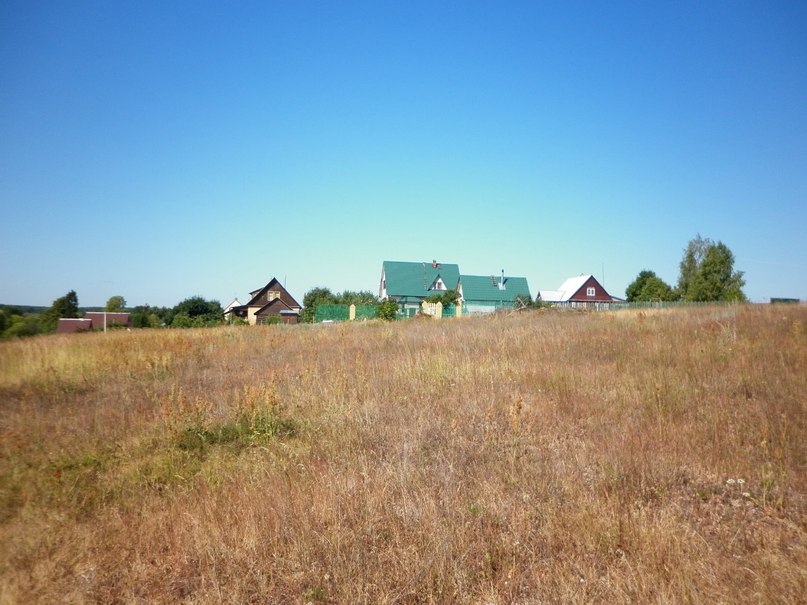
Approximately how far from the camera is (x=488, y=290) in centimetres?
5716

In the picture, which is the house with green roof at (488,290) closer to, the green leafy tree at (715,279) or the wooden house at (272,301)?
the green leafy tree at (715,279)

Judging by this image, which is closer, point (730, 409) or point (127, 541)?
point (127, 541)

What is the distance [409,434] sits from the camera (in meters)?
4.52

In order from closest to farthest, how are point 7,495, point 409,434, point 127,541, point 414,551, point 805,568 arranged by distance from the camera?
point 805,568 → point 414,551 → point 127,541 → point 7,495 → point 409,434

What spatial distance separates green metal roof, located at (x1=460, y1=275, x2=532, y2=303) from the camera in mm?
56166

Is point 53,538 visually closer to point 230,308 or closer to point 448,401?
point 448,401

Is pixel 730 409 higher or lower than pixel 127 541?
higher

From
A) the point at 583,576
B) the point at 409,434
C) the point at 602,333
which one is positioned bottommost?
the point at 583,576

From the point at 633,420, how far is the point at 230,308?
237 ft

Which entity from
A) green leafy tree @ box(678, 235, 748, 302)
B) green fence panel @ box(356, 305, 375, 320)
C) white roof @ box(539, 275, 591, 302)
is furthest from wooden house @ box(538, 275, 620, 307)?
green fence panel @ box(356, 305, 375, 320)

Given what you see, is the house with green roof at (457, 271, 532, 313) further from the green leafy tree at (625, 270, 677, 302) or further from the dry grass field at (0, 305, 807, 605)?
the dry grass field at (0, 305, 807, 605)

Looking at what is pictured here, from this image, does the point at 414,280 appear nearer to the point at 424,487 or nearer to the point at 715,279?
the point at 715,279

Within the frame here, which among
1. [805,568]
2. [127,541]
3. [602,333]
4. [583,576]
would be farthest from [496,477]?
[602,333]

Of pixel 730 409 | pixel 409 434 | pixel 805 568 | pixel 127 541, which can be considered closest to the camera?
pixel 805 568
